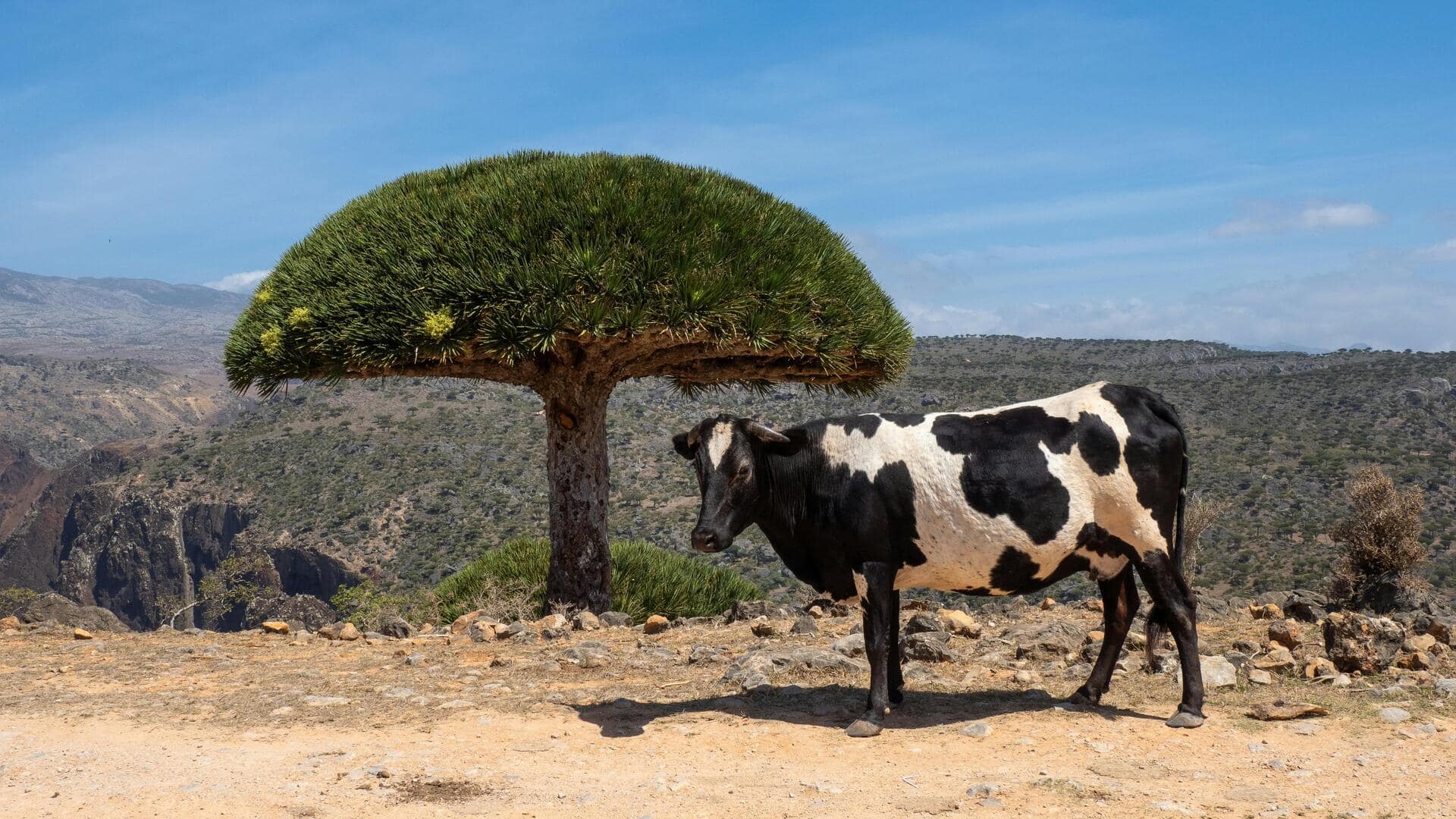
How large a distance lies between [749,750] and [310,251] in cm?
902

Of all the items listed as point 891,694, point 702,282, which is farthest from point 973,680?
point 702,282

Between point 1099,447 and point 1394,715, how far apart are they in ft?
8.47

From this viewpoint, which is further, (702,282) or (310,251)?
(310,251)

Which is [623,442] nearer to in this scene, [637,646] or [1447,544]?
[1447,544]

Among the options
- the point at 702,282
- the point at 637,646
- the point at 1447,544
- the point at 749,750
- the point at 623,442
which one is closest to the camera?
the point at 749,750

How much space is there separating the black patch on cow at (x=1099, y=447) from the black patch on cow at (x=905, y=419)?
106 centimetres

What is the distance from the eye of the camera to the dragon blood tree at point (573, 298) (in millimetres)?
12047

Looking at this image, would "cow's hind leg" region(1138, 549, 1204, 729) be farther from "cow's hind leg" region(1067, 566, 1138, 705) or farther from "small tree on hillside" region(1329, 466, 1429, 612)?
"small tree on hillside" region(1329, 466, 1429, 612)

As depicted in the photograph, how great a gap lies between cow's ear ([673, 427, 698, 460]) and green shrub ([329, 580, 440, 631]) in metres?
6.53

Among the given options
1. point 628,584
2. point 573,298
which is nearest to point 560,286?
point 573,298

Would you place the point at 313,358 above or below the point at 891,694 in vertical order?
above

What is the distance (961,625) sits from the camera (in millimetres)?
10648

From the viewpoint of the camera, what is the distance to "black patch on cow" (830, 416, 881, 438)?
312 inches

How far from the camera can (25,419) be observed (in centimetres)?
13400
